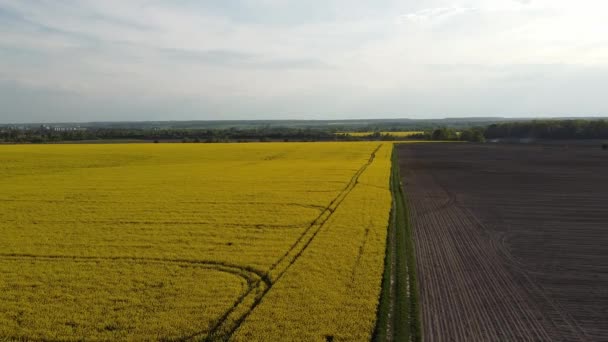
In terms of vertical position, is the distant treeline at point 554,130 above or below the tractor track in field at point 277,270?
above

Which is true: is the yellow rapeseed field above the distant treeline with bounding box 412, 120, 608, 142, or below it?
below

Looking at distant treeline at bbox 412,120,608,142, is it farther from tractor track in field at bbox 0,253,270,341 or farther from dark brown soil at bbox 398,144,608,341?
tractor track in field at bbox 0,253,270,341

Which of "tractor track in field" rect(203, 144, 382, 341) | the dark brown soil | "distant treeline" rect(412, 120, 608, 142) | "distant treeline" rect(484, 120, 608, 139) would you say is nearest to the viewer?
"tractor track in field" rect(203, 144, 382, 341)

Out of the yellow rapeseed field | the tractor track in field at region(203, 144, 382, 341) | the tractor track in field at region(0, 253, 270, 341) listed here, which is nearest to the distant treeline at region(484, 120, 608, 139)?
the yellow rapeseed field

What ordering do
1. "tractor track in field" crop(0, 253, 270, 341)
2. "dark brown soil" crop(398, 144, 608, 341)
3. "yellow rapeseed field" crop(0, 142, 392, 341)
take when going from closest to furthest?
"yellow rapeseed field" crop(0, 142, 392, 341) → "dark brown soil" crop(398, 144, 608, 341) → "tractor track in field" crop(0, 253, 270, 341)

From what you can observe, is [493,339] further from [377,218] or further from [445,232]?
[377,218]

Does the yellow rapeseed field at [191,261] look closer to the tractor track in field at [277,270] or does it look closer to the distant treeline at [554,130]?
the tractor track in field at [277,270]

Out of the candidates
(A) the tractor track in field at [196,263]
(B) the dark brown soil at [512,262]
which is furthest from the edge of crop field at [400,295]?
(A) the tractor track in field at [196,263]
